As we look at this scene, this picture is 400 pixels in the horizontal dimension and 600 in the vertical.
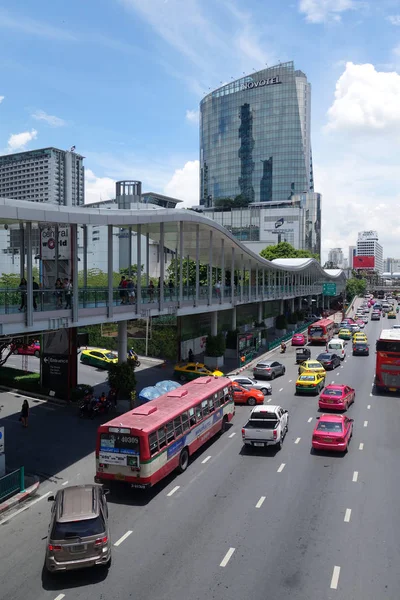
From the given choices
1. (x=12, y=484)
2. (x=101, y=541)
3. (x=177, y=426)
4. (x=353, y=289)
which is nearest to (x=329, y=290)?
(x=353, y=289)

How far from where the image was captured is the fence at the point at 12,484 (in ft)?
54.2

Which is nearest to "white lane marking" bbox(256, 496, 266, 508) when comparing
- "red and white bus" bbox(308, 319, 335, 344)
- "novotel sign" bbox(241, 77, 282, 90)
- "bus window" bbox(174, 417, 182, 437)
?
"bus window" bbox(174, 417, 182, 437)

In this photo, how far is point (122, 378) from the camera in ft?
92.3

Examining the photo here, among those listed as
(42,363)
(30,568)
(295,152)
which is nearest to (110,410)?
(42,363)

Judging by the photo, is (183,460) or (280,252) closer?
(183,460)

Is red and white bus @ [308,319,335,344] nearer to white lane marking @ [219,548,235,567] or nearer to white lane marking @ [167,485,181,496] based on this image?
white lane marking @ [167,485,181,496]

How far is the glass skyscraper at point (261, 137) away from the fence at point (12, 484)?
6656 inches

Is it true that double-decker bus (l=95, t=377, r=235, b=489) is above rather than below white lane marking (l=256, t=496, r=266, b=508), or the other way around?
above

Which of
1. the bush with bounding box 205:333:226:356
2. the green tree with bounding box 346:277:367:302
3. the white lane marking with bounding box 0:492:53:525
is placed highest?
the green tree with bounding box 346:277:367:302

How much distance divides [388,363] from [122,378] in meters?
17.3

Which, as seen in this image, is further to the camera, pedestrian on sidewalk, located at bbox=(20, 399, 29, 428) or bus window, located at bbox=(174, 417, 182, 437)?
pedestrian on sidewalk, located at bbox=(20, 399, 29, 428)

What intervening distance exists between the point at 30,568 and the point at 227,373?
2970 cm

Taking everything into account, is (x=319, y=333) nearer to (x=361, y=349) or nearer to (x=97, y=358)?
(x=361, y=349)

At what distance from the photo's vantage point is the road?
38.0ft
